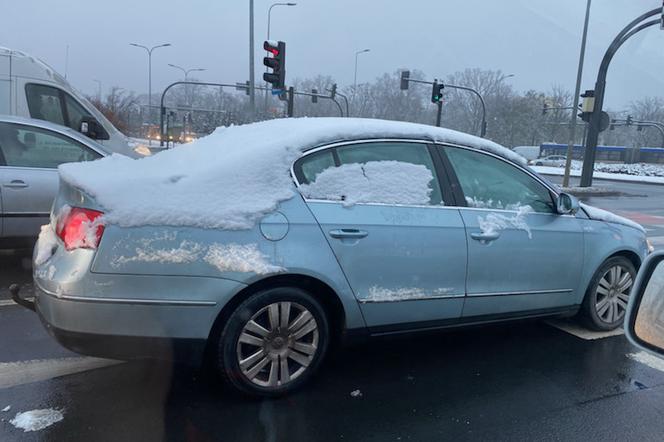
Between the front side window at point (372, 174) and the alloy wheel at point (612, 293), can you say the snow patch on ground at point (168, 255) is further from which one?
the alloy wheel at point (612, 293)

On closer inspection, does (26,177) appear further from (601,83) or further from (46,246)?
(601,83)

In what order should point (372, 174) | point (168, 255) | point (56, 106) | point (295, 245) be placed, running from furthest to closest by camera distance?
point (56, 106) → point (372, 174) → point (295, 245) → point (168, 255)

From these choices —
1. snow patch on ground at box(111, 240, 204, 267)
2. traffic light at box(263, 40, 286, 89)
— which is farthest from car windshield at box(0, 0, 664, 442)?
traffic light at box(263, 40, 286, 89)

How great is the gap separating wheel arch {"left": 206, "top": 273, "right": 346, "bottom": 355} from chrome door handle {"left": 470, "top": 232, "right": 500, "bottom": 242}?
1053 mm

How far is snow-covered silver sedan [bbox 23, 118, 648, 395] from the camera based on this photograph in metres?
2.77

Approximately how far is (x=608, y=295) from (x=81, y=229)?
13.2 ft

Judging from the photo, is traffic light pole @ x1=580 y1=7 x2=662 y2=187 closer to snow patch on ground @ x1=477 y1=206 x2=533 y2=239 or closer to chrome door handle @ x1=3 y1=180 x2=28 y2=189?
snow patch on ground @ x1=477 y1=206 x2=533 y2=239

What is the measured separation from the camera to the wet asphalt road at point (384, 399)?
2.85 m

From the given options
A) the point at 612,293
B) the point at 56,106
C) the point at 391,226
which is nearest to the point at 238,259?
the point at 391,226

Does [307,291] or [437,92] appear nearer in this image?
[307,291]

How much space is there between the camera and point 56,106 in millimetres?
9102

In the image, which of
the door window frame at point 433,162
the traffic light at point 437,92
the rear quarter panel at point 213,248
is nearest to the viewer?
the rear quarter panel at point 213,248

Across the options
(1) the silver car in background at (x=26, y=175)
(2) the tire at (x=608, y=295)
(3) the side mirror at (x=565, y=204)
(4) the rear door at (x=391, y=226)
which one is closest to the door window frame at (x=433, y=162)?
(4) the rear door at (x=391, y=226)

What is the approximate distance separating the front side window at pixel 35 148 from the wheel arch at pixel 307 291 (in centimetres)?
380
